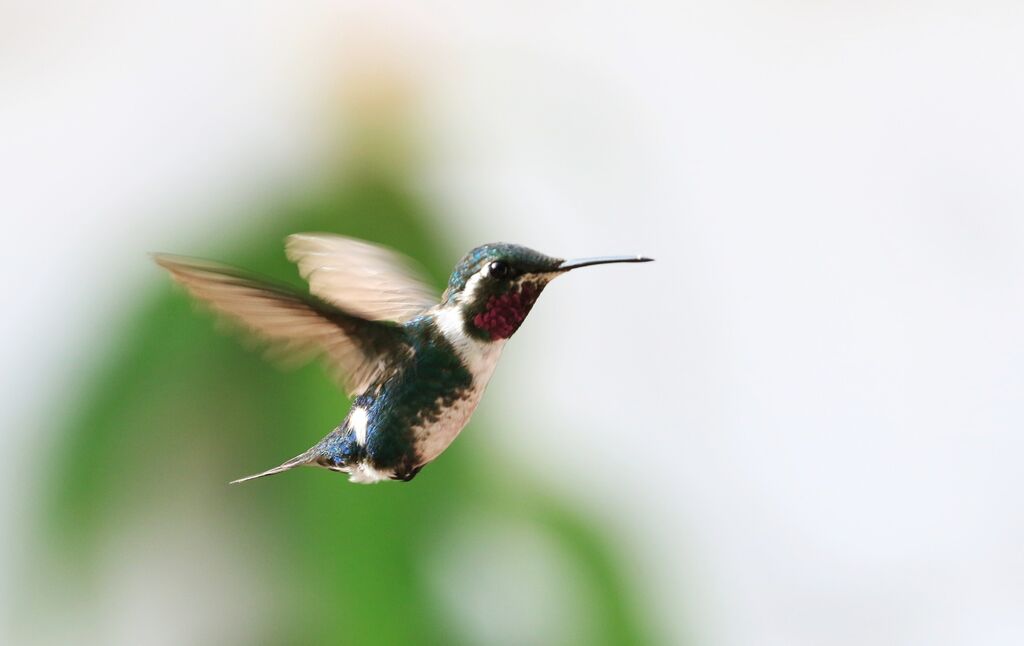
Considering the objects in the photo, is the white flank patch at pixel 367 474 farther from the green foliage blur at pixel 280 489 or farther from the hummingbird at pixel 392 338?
the green foliage blur at pixel 280 489

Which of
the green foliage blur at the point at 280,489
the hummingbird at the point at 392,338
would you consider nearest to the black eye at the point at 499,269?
the hummingbird at the point at 392,338

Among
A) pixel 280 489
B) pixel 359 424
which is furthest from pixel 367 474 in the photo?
pixel 280 489

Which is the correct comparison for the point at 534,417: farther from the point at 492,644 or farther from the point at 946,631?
the point at 946,631

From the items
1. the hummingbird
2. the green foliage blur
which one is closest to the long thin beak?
the hummingbird

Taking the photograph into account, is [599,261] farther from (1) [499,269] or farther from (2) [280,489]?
(2) [280,489]

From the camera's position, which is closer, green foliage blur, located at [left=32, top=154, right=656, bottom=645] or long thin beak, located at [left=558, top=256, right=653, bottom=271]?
long thin beak, located at [left=558, top=256, right=653, bottom=271]

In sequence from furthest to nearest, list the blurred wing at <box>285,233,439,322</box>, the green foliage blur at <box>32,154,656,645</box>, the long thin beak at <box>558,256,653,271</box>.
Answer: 1. the green foliage blur at <box>32,154,656,645</box>
2. the blurred wing at <box>285,233,439,322</box>
3. the long thin beak at <box>558,256,653,271</box>

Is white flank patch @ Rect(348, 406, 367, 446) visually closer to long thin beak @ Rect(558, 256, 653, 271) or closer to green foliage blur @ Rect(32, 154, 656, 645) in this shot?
long thin beak @ Rect(558, 256, 653, 271)
